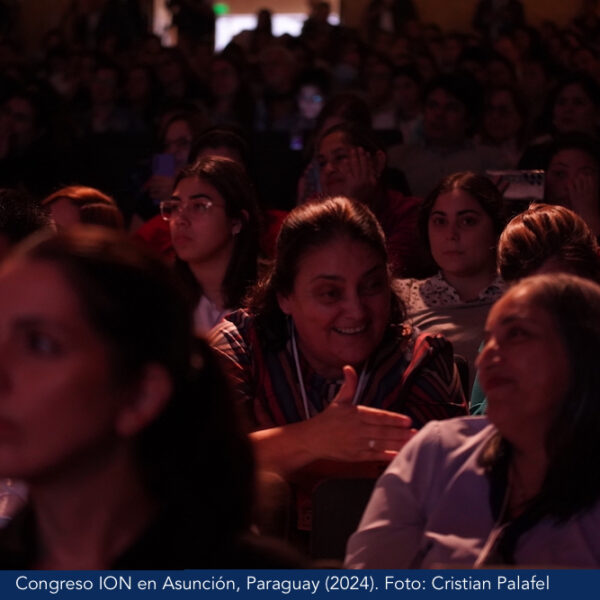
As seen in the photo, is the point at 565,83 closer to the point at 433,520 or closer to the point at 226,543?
the point at 433,520

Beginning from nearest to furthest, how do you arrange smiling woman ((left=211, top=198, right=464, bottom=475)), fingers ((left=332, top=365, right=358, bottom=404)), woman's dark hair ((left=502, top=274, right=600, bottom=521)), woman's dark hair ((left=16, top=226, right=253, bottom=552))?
woman's dark hair ((left=16, top=226, right=253, bottom=552)) → woman's dark hair ((left=502, top=274, right=600, bottom=521)) → fingers ((left=332, top=365, right=358, bottom=404)) → smiling woman ((left=211, top=198, right=464, bottom=475))

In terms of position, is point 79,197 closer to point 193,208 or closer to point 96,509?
point 193,208

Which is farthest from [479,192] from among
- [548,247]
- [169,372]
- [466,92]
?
[169,372]

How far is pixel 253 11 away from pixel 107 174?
7451 millimetres

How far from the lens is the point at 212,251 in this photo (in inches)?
122

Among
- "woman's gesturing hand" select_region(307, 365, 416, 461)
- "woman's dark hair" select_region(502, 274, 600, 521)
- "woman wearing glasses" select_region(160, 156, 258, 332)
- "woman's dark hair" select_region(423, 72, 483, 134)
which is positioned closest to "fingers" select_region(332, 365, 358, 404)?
"woman's gesturing hand" select_region(307, 365, 416, 461)

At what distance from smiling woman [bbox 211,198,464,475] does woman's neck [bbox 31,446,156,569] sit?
942 millimetres

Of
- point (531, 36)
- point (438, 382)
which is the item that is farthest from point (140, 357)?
point (531, 36)

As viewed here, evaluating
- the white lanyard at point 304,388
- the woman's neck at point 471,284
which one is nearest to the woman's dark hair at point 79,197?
the woman's neck at point 471,284

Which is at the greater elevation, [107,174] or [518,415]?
[107,174]

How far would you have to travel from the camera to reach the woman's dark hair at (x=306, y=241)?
7.14 ft

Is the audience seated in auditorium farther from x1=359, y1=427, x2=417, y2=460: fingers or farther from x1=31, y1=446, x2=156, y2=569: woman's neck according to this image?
x1=31, y1=446, x2=156, y2=569: woman's neck

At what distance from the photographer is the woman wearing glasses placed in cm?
308

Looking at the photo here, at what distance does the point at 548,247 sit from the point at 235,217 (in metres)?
1.21
